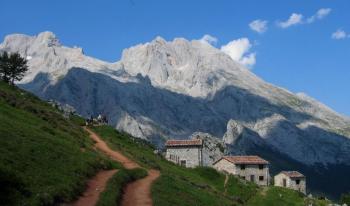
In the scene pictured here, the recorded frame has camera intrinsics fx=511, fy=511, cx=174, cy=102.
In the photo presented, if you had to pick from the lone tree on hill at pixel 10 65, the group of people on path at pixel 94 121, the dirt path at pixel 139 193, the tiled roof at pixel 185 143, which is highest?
the lone tree on hill at pixel 10 65

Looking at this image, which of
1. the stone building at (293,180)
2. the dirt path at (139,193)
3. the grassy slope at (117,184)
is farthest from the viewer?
the stone building at (293,180)

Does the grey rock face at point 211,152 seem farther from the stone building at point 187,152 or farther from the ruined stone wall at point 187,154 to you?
the stone building at point 187,152

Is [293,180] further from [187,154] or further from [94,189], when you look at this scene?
[94,189]

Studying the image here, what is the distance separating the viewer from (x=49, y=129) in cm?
6000

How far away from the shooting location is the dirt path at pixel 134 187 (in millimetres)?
40594

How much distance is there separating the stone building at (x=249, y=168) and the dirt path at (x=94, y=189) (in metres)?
62.3

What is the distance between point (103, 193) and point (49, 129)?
2336 cm

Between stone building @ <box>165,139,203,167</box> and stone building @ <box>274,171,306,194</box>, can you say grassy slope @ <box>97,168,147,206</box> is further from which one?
stone building @ <box>274,171,306,194</box>

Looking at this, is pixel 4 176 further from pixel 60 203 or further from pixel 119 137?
pixel 119 137

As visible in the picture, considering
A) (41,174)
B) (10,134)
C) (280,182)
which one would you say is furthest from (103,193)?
(280,182)

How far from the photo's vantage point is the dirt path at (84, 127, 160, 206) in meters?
40.6

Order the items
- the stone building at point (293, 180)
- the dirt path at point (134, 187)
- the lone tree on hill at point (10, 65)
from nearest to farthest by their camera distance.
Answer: the dirt path at point (134, 187)
the lone tree on hill at point (10, 65)
the stone building at point (293, 180)

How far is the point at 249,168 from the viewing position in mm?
111688

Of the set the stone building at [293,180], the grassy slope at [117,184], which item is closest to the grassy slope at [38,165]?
the grassy slope at [117,184]
